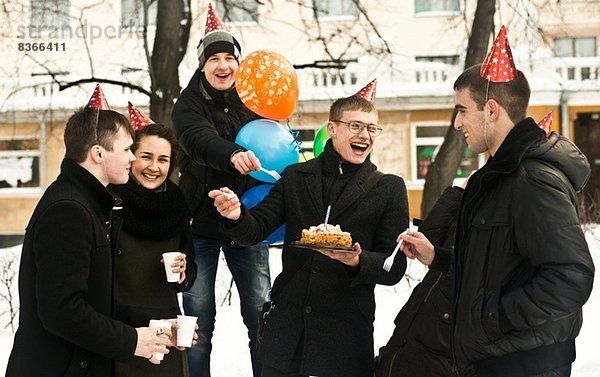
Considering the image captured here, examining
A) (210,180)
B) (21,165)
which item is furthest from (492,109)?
(21,165)

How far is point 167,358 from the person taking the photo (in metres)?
4.05

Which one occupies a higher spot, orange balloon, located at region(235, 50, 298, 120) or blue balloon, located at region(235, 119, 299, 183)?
orange balloon, located at region(235, 50, 298, 120)

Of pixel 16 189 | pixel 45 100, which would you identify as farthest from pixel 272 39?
pixel 16 189

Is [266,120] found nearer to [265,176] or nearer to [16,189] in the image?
[265,176]

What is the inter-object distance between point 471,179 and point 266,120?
200 cm

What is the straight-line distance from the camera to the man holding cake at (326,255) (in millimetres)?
4152

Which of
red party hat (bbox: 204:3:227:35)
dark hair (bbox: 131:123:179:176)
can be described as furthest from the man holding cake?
red party hat (bbox: 204:3:227:35)

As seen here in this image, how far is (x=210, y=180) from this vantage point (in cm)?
512

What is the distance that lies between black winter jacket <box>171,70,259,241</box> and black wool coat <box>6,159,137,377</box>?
1.55 meters

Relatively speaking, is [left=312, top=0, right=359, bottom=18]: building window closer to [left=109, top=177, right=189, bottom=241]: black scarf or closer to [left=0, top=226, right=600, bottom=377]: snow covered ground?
[left=0, top=226, right=600, bottom=377]: snow covered ground

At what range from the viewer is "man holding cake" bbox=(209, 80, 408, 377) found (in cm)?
415

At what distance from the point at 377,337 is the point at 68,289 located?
196 inches

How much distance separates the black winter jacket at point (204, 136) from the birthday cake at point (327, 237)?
42.0 inches

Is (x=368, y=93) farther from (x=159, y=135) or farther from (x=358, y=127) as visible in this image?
(x=159, y=135)
